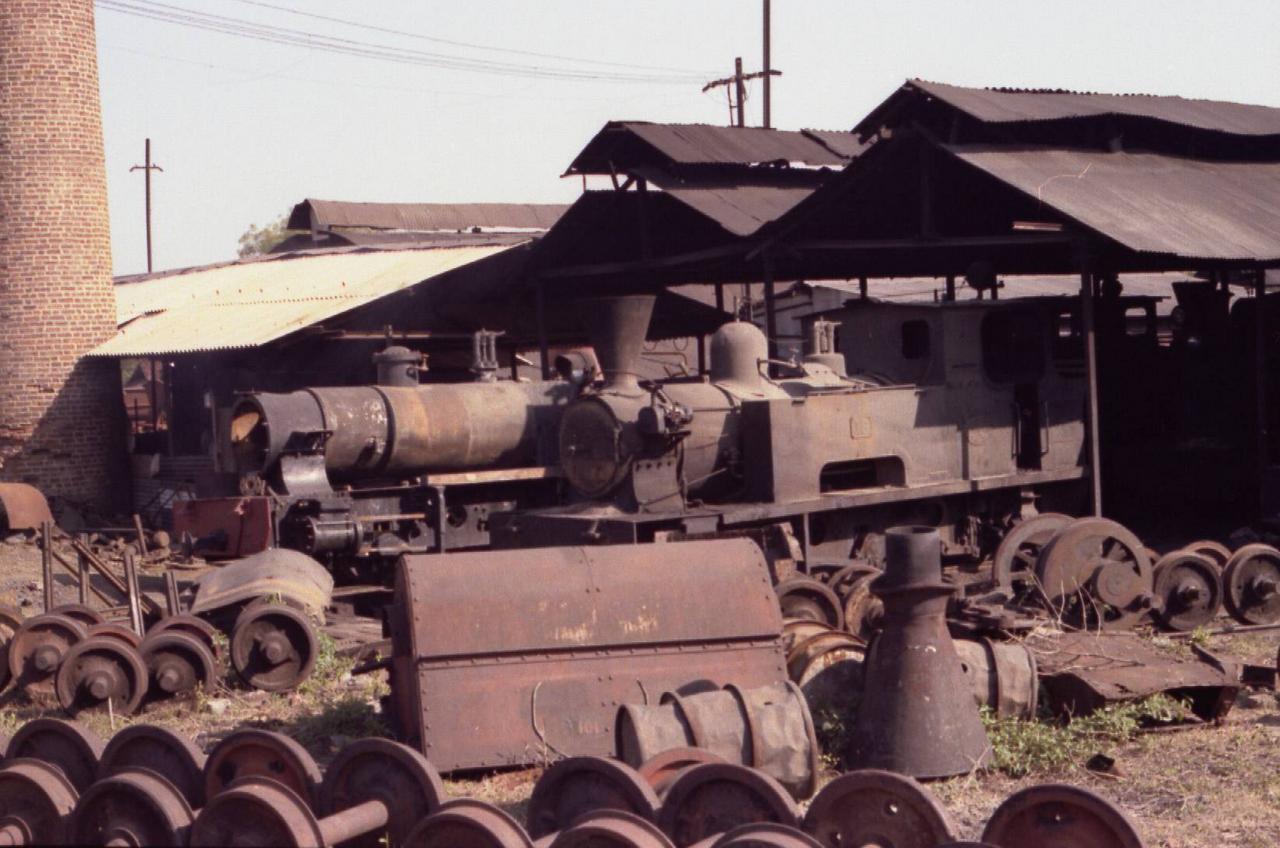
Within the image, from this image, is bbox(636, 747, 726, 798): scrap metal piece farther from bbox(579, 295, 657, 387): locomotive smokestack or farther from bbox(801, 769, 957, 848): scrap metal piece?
bbox(579, 295, 657, 387): locomotive smokestack

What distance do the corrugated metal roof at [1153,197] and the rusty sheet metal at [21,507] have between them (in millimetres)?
12717

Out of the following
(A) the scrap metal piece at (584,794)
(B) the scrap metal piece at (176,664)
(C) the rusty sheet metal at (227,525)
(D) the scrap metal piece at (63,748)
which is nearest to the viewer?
(A) the scrap metal piece at (584,794)

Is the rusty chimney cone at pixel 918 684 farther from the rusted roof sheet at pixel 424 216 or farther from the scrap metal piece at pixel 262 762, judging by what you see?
the rusted roof sheet at pixel 424 216

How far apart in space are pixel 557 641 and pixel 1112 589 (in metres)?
4.54

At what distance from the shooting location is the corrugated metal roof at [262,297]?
19.9m

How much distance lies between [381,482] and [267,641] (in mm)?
4901

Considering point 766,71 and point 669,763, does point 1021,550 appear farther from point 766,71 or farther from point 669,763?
point 766,71

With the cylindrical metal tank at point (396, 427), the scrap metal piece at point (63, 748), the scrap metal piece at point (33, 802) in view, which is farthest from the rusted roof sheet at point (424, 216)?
the scrap metal piece at point (33, 802)

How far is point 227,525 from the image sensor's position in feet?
46.6

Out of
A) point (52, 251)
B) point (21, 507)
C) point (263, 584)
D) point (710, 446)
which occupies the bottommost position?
point (263, 584)

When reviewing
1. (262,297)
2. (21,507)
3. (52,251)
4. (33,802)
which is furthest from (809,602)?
(52,251)

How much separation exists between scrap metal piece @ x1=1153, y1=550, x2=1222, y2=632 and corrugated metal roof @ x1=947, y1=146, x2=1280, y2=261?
3.64 m

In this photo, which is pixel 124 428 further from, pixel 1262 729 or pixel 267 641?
pixel 1262 729

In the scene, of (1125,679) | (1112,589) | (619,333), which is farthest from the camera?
(619,333)
